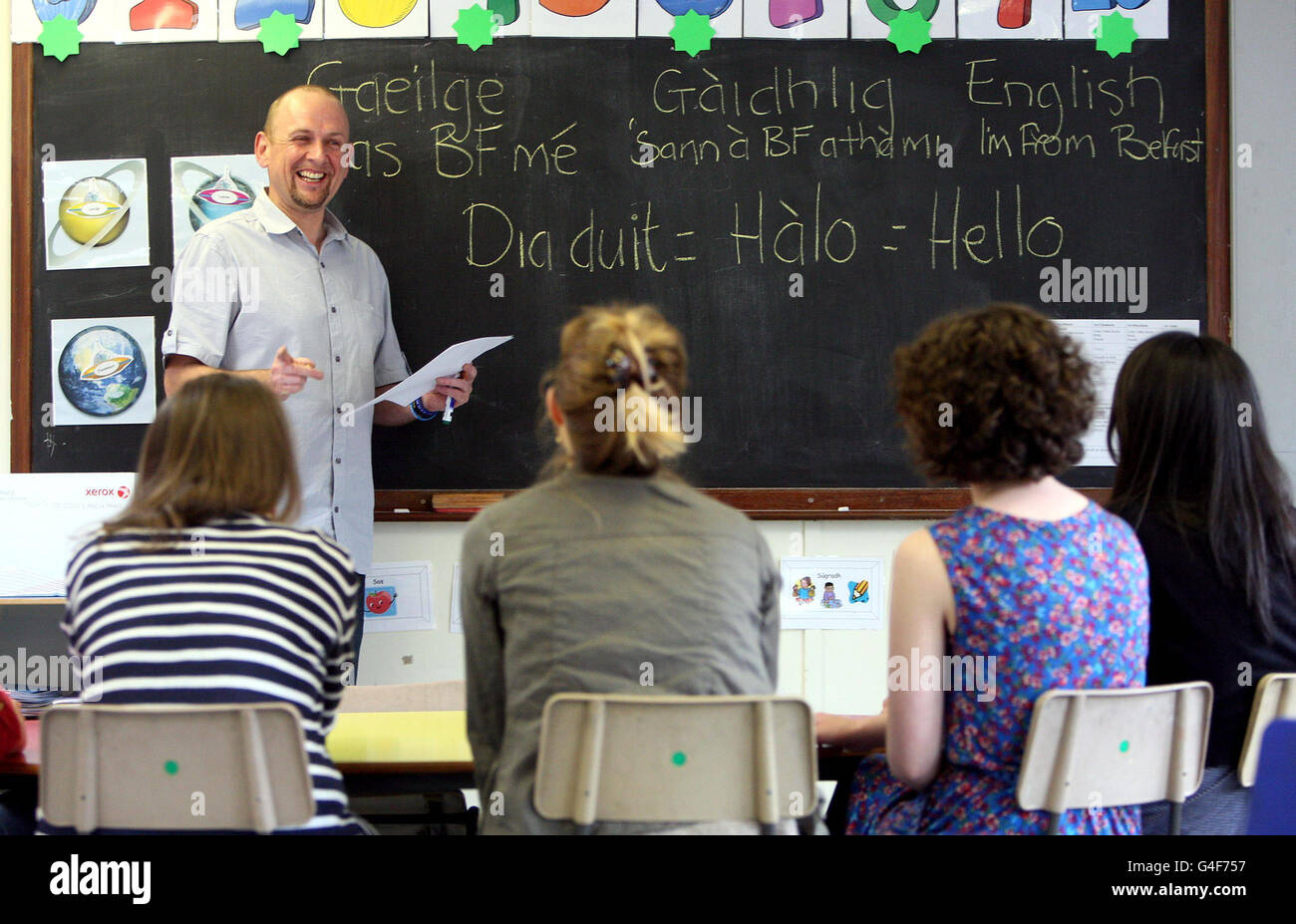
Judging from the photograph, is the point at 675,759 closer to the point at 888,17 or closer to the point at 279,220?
the point at 279,220

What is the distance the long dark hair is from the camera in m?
1.82

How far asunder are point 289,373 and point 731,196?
4.58 feet

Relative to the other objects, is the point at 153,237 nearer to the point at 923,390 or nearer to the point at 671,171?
the point at 671,171

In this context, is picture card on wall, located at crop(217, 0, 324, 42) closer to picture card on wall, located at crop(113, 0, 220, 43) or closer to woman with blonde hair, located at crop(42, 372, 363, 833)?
picture card on wall, located at crop(113, 0, 220, 43)

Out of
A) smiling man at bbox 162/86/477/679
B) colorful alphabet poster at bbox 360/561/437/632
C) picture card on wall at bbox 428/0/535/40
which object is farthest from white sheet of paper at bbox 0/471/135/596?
picture card on wall at bbox 428/0/535/40

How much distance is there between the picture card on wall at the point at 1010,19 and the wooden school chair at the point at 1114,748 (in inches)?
92.6

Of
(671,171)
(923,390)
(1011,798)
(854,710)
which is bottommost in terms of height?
(854,710)

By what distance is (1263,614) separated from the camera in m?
1.79

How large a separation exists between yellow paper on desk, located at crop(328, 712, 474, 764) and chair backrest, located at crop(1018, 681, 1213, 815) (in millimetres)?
871

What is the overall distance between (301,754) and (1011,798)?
103 cm

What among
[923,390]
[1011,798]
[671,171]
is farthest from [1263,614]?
[671,171]

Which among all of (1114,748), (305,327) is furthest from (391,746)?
(305,327)
